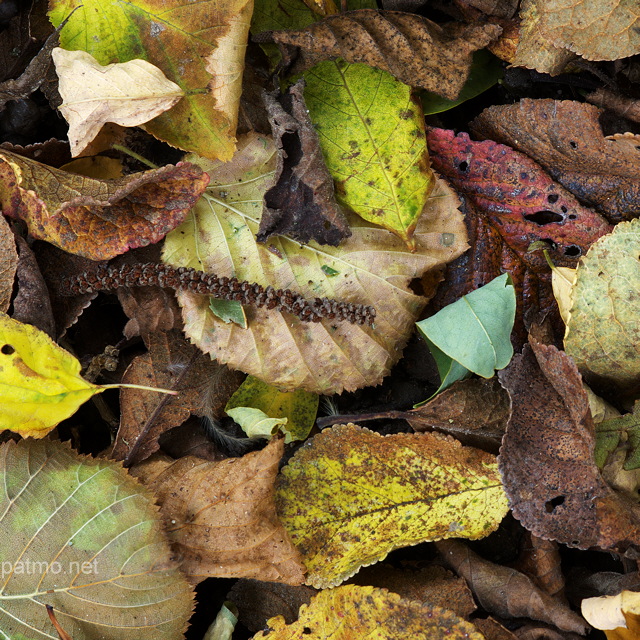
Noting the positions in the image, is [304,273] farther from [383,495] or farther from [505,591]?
[505,591]

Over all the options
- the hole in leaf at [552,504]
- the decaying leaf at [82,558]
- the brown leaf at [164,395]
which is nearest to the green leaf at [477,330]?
the hole in leaf at [552,504]

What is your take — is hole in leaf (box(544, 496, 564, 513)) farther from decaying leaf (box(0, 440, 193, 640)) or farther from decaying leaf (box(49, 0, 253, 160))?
decaying leaf (box(49, 0, 253, 160))

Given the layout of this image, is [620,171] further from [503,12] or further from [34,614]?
[34,614]

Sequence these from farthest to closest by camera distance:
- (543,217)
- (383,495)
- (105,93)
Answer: (543,217) → (383,495) → (105,93)

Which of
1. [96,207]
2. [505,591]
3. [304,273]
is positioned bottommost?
[505,591]

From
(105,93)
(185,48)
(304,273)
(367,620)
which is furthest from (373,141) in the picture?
(367,620)

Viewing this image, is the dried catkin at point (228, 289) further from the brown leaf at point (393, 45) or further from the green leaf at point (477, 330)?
the brown leaf at point (393, 45)
